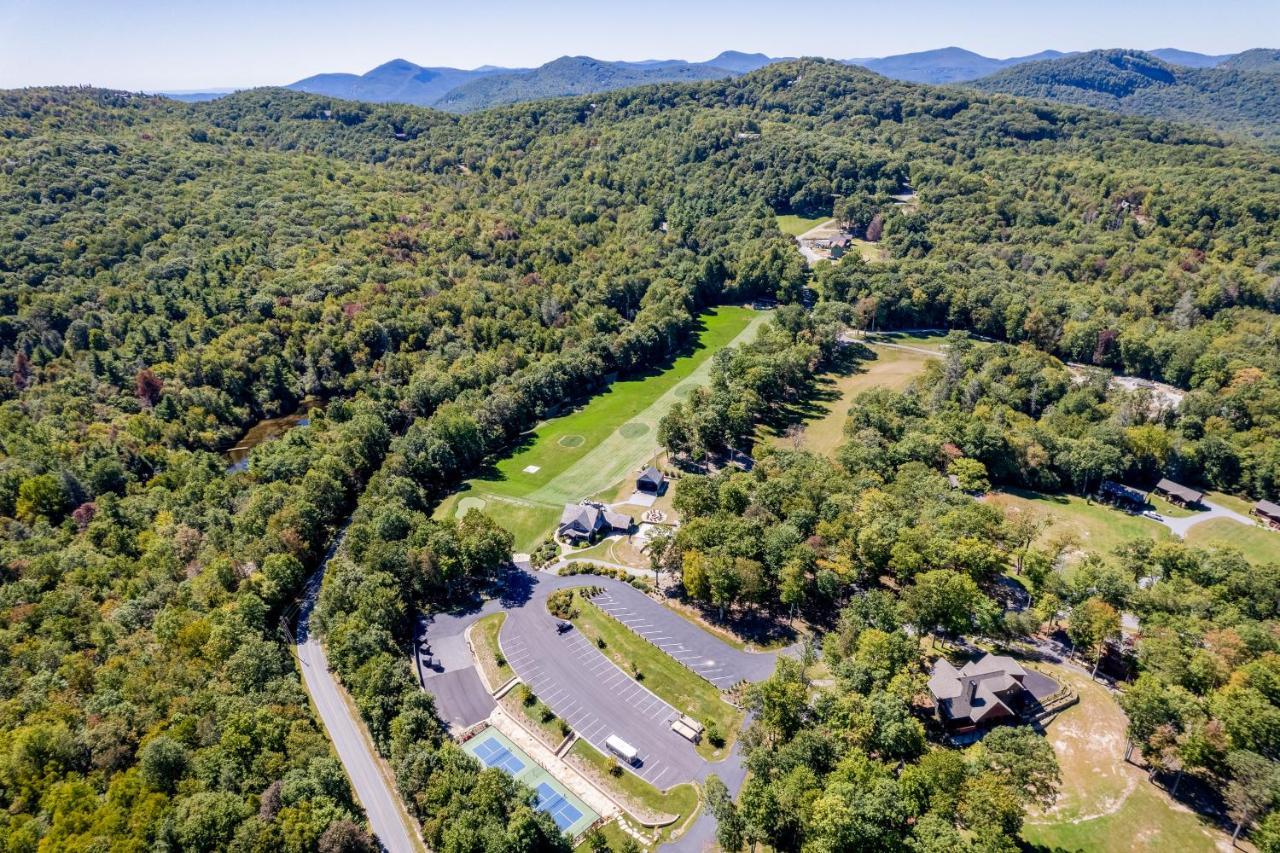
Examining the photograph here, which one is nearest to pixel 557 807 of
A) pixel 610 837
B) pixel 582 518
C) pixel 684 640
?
pixel 610 837

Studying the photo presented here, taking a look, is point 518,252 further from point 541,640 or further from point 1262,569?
point 1262,569

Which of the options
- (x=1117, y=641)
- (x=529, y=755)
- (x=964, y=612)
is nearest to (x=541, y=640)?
(x=529, y=755)

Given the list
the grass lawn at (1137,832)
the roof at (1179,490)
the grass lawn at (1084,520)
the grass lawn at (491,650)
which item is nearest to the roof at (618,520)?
the grass lawn at (491,650)

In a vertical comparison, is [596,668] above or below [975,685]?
below

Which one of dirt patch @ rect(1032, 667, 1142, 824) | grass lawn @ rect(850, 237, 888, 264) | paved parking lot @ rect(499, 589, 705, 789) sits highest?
grass lawn @ rect(850, 237, 888, 264)

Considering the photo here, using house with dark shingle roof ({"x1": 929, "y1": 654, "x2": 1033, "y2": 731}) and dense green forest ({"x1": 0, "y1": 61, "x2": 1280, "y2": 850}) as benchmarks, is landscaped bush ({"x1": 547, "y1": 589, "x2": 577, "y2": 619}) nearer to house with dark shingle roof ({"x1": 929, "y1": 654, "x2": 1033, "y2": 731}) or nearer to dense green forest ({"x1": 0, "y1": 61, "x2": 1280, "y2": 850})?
dense green forest ({"x1": 0, "y1": 61, "x2": 1280, "y2": 850})

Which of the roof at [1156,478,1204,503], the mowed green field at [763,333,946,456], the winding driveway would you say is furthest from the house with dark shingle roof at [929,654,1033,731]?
the roof at [1156,478,1204,503]

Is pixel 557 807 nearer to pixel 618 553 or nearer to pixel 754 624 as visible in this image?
pixel 754 624
